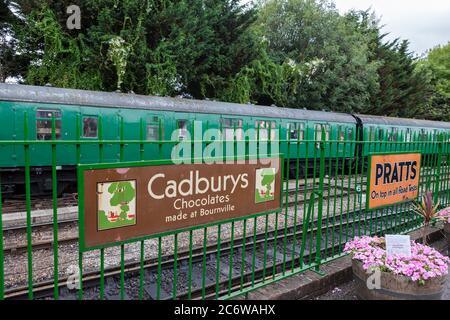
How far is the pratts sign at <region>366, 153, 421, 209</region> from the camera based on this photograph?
169 inches

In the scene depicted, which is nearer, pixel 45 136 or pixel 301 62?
pixel 45 136

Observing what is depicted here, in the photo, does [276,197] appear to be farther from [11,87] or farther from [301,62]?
[301,62]

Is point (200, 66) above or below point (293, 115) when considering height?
above

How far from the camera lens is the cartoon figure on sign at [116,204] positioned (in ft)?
7.51

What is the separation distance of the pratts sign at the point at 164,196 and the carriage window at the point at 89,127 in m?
7.23

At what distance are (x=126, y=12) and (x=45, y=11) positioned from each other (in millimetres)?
3101

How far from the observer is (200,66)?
17188mm

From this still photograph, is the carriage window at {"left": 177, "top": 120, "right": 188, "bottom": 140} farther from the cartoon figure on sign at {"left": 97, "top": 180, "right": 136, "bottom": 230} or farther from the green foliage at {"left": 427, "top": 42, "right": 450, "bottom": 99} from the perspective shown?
the green foliage at {"left": 427, "top": 42, "right": 450, "bottom": 99}

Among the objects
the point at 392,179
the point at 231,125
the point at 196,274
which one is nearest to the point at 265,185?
the point at 196,274

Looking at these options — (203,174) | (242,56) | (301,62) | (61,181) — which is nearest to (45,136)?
(61,181)

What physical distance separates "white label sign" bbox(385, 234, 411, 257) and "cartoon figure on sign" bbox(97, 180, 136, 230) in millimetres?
2683

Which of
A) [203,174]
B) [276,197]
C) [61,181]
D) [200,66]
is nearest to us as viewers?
[203,174]

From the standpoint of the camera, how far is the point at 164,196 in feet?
8.56

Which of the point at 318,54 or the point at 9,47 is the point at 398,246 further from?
the point at 318,54
